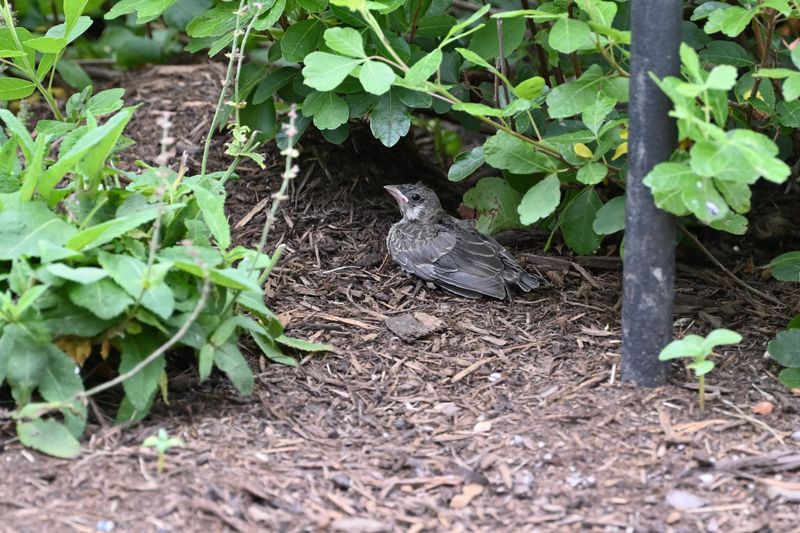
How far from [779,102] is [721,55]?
1.11ft

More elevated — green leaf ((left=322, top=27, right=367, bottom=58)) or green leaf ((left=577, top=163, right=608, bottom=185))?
green leaf ((left=322, top=27, right=367, bottom=58))

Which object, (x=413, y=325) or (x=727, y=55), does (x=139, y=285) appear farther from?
(x=727, y=55)

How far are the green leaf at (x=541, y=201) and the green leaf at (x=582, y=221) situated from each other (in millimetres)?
486

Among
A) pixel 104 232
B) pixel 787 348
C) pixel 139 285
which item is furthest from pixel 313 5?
pixel 787 348

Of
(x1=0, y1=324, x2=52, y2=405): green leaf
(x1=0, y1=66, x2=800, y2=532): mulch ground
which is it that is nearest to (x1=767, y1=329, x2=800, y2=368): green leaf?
(x1=0, y1=66, x2=800, y2=532): mulch ground

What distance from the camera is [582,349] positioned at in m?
4.29

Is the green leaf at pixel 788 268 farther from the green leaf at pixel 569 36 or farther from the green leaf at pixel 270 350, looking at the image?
the green leaf at pixel 270 350

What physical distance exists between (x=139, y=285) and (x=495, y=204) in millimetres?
2392

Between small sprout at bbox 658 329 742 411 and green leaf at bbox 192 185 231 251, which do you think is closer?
small sprout at bbox 658 329 742 411

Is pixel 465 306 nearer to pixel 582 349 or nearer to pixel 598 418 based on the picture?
pixel 582 349

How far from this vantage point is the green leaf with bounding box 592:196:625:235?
13.8 feet

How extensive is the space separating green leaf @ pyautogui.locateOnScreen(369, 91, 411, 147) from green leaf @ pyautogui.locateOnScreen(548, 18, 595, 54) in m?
1.22

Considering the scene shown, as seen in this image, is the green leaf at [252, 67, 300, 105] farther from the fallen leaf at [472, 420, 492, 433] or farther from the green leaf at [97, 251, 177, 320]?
the fallen leaf at [472, 420, 492, 433]

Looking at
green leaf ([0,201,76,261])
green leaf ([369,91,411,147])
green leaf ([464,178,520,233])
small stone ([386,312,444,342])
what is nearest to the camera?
green leaf ([0,201,76,261])
